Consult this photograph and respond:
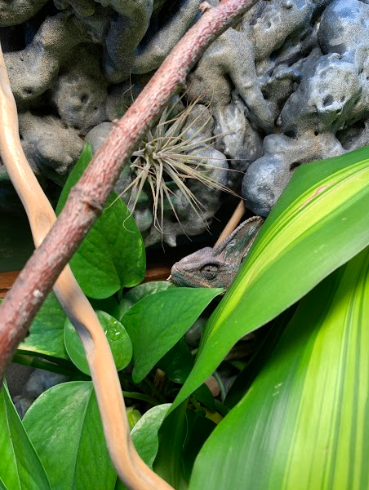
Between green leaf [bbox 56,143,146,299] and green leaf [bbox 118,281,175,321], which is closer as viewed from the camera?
green leaf [bbox 56,143,146,299]

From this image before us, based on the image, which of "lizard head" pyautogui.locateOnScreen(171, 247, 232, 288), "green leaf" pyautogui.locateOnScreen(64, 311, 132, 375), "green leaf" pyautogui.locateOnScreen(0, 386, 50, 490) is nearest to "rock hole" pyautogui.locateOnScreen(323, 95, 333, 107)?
"lizard head" pyautogui.locateOnScreen(171, 247, 232, 288)

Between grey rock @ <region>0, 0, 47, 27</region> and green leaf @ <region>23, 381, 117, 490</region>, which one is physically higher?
grey rock @ <region>0, 0, 47, 27</region>

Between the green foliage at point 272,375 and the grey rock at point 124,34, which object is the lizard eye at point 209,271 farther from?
the grey rock at point 124,34

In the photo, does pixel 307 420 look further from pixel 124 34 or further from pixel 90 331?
pixel 124 34

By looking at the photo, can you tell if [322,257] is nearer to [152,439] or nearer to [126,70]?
[152,439]

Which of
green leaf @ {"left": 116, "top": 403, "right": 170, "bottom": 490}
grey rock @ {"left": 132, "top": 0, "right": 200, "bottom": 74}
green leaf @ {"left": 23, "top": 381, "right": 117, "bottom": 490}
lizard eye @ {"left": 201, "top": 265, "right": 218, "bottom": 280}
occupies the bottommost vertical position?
green leaf @ {"left": 116, "top": 403, "right": 170, "bottom": 490}

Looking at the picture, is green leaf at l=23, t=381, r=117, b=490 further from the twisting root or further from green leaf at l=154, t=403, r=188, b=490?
the twisting root

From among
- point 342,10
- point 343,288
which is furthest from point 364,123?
point 343,288
